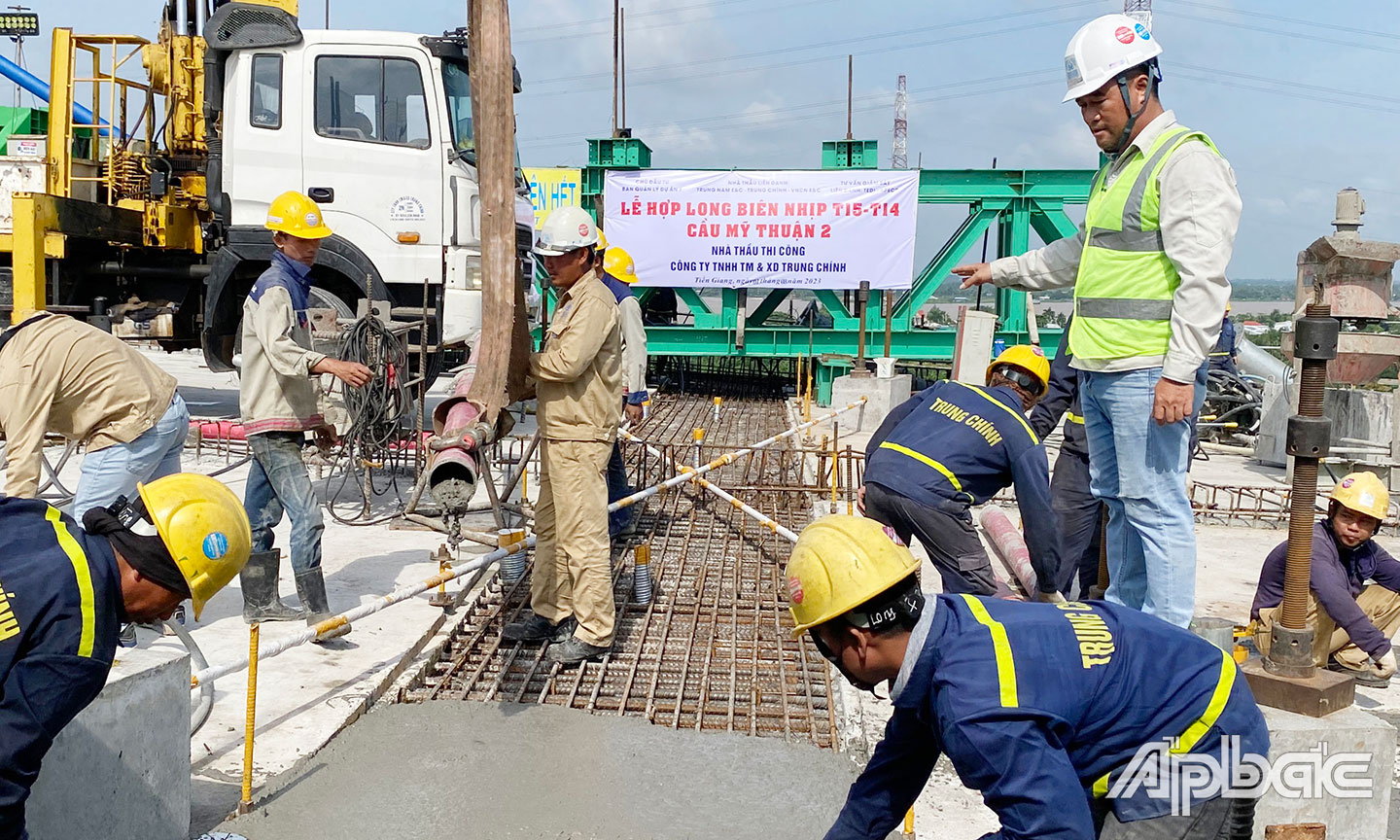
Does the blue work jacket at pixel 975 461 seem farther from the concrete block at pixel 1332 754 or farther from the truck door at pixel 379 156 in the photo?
the truck door at pixel 379 156

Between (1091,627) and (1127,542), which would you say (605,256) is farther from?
(1091,627)

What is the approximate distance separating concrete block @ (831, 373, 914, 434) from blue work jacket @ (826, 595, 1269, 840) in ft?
33.4

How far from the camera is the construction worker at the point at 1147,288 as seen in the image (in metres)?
3.06

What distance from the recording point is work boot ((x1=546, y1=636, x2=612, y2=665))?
4488mm

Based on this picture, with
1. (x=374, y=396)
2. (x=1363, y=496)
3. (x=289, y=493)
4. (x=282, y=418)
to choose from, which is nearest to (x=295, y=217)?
(x=282, y=418)

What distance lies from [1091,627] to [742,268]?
12.3 metres

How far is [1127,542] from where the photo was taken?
344cm

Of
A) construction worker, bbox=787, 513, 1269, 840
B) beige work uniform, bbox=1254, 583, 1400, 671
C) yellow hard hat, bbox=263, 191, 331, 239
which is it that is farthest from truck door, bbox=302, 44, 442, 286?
construction worker, bbox=787, 513, 1269, 840

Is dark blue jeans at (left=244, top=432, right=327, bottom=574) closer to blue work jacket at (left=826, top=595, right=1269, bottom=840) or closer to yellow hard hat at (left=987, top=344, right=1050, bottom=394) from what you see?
yellow hard hat at (left=987, top=344, right=1050, bottom=394)

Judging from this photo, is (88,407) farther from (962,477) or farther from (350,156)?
(350,156)

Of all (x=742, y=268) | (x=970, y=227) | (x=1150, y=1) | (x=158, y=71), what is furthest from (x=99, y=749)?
(x=1150, y=1)

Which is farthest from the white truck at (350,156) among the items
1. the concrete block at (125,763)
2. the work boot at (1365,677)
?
the work boot at (1365,677)

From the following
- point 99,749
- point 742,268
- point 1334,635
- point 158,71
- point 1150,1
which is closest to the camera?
point 99,749

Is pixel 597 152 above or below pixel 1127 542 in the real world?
above
